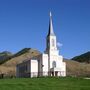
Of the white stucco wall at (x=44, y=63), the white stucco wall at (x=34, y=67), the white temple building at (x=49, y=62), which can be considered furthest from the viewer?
the white stucco wall at (x=34, y=67)

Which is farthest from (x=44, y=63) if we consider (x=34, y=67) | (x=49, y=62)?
(x=34, y=67)

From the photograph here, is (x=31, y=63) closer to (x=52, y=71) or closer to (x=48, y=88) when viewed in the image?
(x=52, y=71)

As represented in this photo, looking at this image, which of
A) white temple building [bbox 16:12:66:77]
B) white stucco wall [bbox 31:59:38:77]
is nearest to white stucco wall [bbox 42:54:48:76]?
white temple building [bbox 16:12:66:77]

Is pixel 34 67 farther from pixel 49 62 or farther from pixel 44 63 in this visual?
pixel 49 62

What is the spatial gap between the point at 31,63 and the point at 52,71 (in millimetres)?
5251

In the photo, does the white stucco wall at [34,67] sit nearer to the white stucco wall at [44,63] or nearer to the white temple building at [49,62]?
the white temple building at [49,62]

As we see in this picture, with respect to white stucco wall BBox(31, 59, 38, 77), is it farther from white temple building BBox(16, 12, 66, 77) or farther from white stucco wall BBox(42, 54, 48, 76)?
white stucco wall BBox(42, 54, 48, 76)

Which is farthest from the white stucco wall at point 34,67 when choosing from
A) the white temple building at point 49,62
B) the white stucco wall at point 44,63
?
the white stucco wall at point 44,63

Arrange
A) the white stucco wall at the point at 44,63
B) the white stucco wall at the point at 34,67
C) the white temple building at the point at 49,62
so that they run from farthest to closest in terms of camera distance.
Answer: the white stucco wall at the point at 34,67 → the white stucco wall at the point at 44,63 → the white temple building at the point at 49,62

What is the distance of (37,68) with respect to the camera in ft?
256

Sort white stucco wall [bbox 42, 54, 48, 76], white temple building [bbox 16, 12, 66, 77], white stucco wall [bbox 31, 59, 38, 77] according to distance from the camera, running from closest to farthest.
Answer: white temple building [bbox 16, 12, 66, 77], white stucco wall [bbox 42, 54, 48, 76], white stucco wall [bbox 31, 59, 38, 77]

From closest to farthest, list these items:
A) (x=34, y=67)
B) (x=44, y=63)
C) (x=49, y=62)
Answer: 1. (x=44, y=63)
2. (x=49, y=62)
3. (x=34, y=67)

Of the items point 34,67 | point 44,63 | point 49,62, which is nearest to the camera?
point 44,63

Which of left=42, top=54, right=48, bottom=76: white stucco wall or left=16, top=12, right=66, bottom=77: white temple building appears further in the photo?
left=42, top=54, right=48, bottom=76: white stucco wall
